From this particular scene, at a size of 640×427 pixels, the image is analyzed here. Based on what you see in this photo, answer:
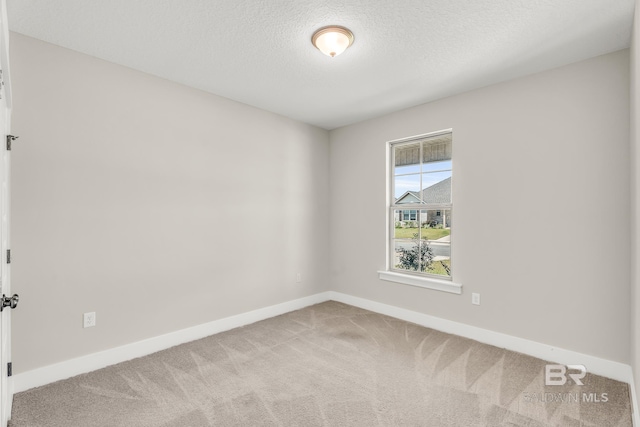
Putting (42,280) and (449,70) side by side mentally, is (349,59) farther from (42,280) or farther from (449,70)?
(42,280)

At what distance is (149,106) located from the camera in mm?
2936

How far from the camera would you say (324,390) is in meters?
2.32

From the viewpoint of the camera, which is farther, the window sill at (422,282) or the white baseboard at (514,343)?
the window sill at (422,282)

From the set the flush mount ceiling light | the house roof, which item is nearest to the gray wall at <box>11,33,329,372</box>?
the flush mount ceiling light

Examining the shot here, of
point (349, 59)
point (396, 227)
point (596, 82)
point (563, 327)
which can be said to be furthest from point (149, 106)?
point (563, 327)

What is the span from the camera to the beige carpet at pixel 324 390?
2.01 m

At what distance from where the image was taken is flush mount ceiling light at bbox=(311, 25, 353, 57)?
7.34 ft

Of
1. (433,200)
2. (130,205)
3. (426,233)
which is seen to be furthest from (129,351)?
(433,200)

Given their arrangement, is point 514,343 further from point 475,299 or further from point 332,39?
point 332,39

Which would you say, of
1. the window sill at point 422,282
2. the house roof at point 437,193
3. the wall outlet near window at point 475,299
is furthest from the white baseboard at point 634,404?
the house roof at point 437,193

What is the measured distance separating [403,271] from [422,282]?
1.15ft

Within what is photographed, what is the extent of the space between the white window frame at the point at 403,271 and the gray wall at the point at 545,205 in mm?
84

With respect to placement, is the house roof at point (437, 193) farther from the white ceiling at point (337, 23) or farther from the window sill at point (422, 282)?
the white ceiling at point (337, 23)

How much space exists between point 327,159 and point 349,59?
2.14m
